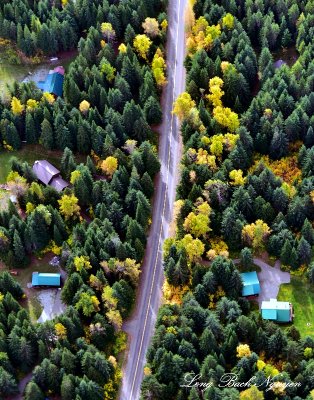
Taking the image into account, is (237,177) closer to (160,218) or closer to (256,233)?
(256,233)

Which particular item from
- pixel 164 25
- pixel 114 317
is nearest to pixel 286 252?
pixel 114 317

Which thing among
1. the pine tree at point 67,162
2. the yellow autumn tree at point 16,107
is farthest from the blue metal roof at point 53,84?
the pine tree at point 67,162

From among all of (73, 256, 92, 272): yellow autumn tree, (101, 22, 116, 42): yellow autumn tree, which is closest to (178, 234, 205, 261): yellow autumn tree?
(73, 256, 92, 272): yellow autumn tree

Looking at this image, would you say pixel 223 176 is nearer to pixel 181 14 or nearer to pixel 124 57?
pixel 124 57

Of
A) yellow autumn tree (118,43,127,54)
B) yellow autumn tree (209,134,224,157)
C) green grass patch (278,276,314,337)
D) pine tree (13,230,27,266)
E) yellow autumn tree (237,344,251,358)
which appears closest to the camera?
yellow autumn tree (237,344,251,358)

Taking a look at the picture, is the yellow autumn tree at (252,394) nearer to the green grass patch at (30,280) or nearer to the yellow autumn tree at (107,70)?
the green grass patch at (30,280)

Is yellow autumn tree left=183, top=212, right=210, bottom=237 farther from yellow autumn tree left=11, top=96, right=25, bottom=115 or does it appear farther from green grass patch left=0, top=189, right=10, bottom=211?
yellow autumn tree left=11, top=96, right=25, bottom=115
